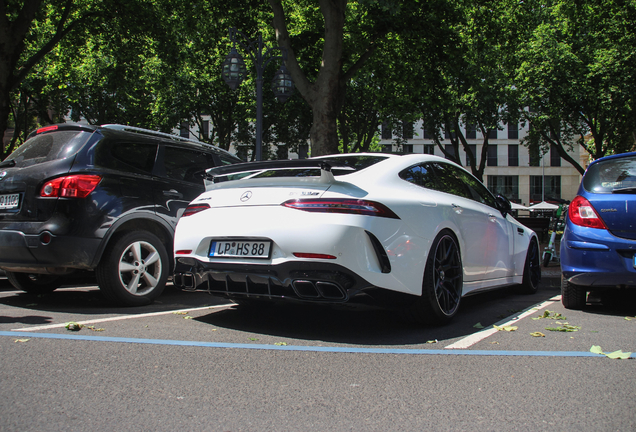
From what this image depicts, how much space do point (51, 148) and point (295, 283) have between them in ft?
9.93

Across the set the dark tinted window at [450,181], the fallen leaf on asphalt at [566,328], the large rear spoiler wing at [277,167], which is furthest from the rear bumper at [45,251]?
the fallen leaf on asphalt at [566,328]

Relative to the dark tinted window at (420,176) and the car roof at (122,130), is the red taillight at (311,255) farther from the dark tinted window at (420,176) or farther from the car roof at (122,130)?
the car roof at (122,130)

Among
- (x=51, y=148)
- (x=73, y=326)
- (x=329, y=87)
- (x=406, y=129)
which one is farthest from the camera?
(x=406, y=129)

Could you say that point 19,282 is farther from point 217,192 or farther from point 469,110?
point 469,110

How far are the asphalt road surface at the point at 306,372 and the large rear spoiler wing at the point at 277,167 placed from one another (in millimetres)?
1226

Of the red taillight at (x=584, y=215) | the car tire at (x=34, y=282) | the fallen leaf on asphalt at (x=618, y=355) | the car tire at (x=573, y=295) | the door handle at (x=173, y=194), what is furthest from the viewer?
the car tire at (x=34, y=282)

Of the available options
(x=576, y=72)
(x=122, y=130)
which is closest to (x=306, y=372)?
(x=122, y=130)

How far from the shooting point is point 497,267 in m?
6.07

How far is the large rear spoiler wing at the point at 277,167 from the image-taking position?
4.30 m

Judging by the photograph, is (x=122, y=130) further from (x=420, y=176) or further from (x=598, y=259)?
(x=598, y=259)

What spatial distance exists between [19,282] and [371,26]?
11.3 m

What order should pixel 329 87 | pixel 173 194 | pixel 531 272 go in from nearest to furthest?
pixel 173 194, pixel 531 272, pixel 329 87

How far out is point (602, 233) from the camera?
5512mm

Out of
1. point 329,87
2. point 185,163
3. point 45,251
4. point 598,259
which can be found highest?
point 329,87
